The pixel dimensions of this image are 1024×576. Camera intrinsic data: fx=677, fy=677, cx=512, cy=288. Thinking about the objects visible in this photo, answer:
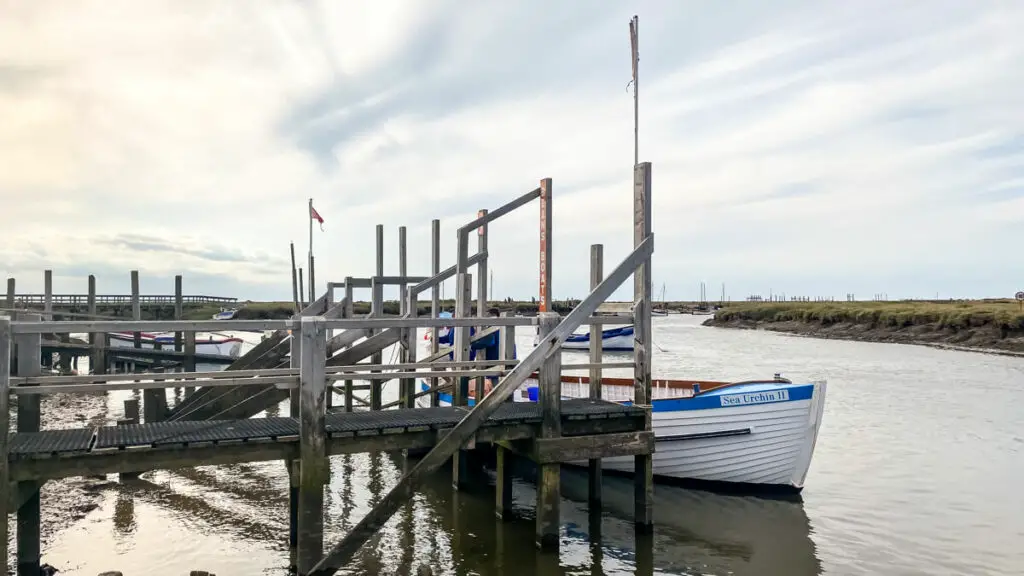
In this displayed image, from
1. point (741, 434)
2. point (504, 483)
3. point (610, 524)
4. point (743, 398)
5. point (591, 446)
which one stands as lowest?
point (610, 524)

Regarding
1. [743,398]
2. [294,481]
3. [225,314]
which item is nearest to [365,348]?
[294,481]

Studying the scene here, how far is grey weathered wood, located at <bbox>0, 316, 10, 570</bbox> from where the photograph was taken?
621cm

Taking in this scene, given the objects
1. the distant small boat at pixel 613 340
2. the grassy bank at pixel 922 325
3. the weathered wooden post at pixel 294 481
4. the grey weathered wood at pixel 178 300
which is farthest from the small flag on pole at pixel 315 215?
the grassy bank at pixel 922 325

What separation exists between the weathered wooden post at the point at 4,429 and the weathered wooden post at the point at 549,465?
5.50m

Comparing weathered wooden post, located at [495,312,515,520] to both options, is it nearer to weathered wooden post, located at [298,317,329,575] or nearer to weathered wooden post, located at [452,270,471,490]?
weathered wooden post, located at [452,270,471,490]

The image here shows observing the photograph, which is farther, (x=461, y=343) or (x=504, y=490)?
(x=461, y=343)

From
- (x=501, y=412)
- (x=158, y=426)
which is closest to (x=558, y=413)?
(x=501, y=412)

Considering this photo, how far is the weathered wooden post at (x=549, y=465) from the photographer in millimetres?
8555

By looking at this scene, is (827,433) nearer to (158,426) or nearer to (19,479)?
(158,426)

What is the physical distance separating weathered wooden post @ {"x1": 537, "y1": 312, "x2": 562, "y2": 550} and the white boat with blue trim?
3147 millimetres

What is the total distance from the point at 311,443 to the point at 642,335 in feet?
15.2

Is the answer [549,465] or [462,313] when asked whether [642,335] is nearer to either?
[549,465]

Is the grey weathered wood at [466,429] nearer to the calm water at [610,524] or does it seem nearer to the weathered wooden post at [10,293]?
the calm water at [610,524]

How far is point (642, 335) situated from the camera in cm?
944
